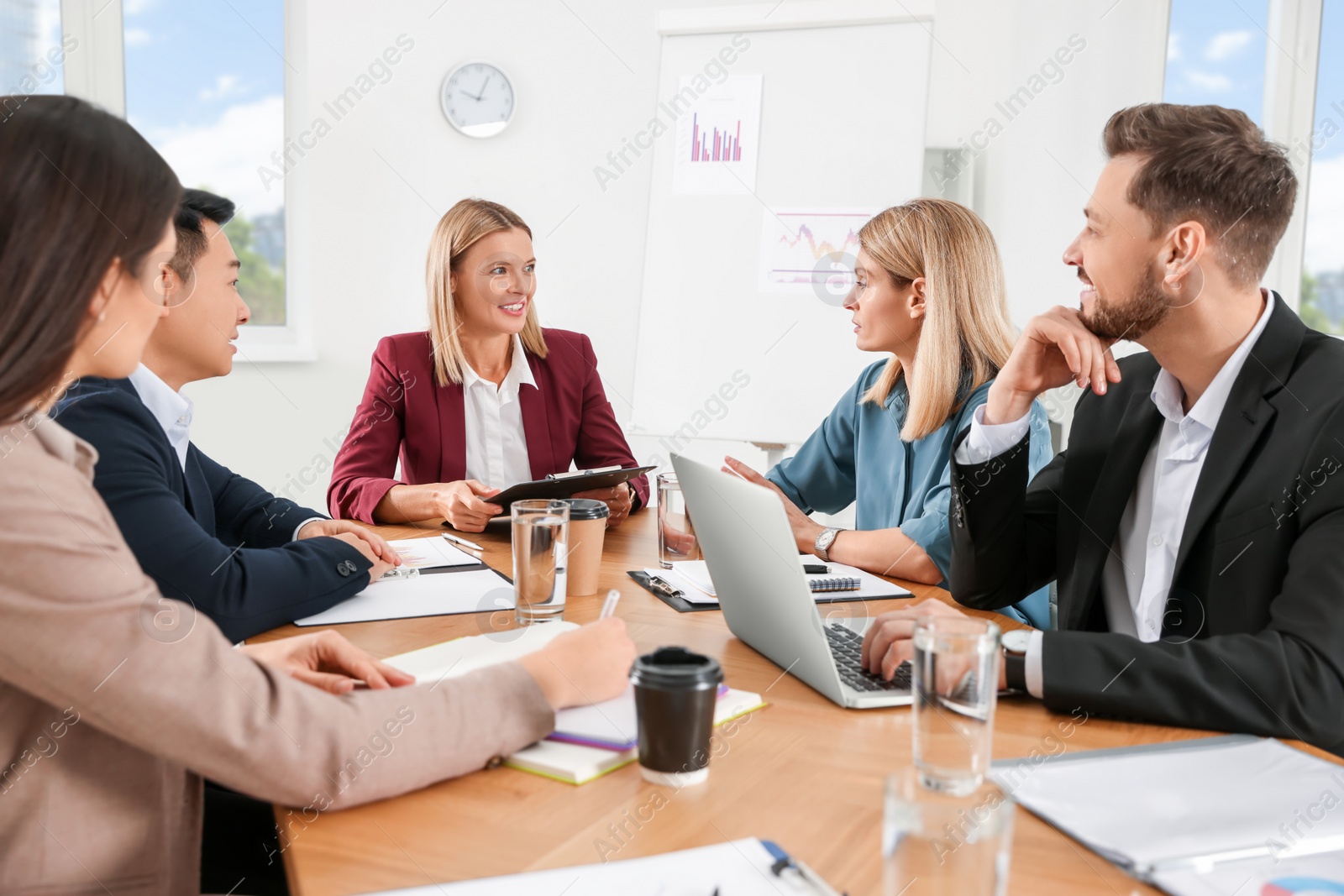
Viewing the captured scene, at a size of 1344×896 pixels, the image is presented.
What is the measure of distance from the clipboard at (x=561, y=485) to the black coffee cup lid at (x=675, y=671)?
889 millimetres

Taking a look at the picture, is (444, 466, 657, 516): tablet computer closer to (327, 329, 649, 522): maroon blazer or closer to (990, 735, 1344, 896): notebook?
(327, 329, 649, 522): maroon blazer

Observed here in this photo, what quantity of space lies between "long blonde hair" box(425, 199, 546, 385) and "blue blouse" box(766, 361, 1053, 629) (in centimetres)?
78

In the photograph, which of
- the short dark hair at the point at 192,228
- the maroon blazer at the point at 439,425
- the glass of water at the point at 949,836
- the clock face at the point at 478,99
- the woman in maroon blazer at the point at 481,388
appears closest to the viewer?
the glass of water at the point at 949,836

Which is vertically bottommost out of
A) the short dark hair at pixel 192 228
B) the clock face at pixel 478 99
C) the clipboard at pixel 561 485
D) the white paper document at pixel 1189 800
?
the white paper document at pixel 1189 800

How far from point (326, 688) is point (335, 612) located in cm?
41

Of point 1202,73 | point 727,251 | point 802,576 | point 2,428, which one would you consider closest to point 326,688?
point 2,428

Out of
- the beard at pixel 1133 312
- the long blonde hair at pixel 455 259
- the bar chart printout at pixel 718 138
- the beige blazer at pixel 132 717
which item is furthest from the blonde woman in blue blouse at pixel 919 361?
the bar chart printout at pixel 718 138

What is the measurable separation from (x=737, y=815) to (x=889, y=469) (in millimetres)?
1491

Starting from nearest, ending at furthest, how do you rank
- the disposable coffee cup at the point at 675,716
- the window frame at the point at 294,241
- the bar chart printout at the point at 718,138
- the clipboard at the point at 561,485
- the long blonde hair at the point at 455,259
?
the disposable coffee cup at the point at 675,716 → the clipboard at the point at 561,485 → the long blonde hair at the point at 455,259 → the bar chart printout at the point at 718,138 → the window frame at the point at 294,241

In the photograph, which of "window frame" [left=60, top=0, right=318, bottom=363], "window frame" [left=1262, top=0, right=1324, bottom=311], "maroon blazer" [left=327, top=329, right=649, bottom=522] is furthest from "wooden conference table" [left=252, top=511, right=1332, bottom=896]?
"window frame" [left=60, top=0, right=318, bottom=363]

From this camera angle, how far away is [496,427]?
268 centimetres

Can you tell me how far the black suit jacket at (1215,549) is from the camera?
1.04m

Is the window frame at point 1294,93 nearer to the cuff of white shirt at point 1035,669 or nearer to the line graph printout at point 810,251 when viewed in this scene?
the line graph printout at point 810,251

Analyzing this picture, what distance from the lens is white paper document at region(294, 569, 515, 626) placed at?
1378 mm
